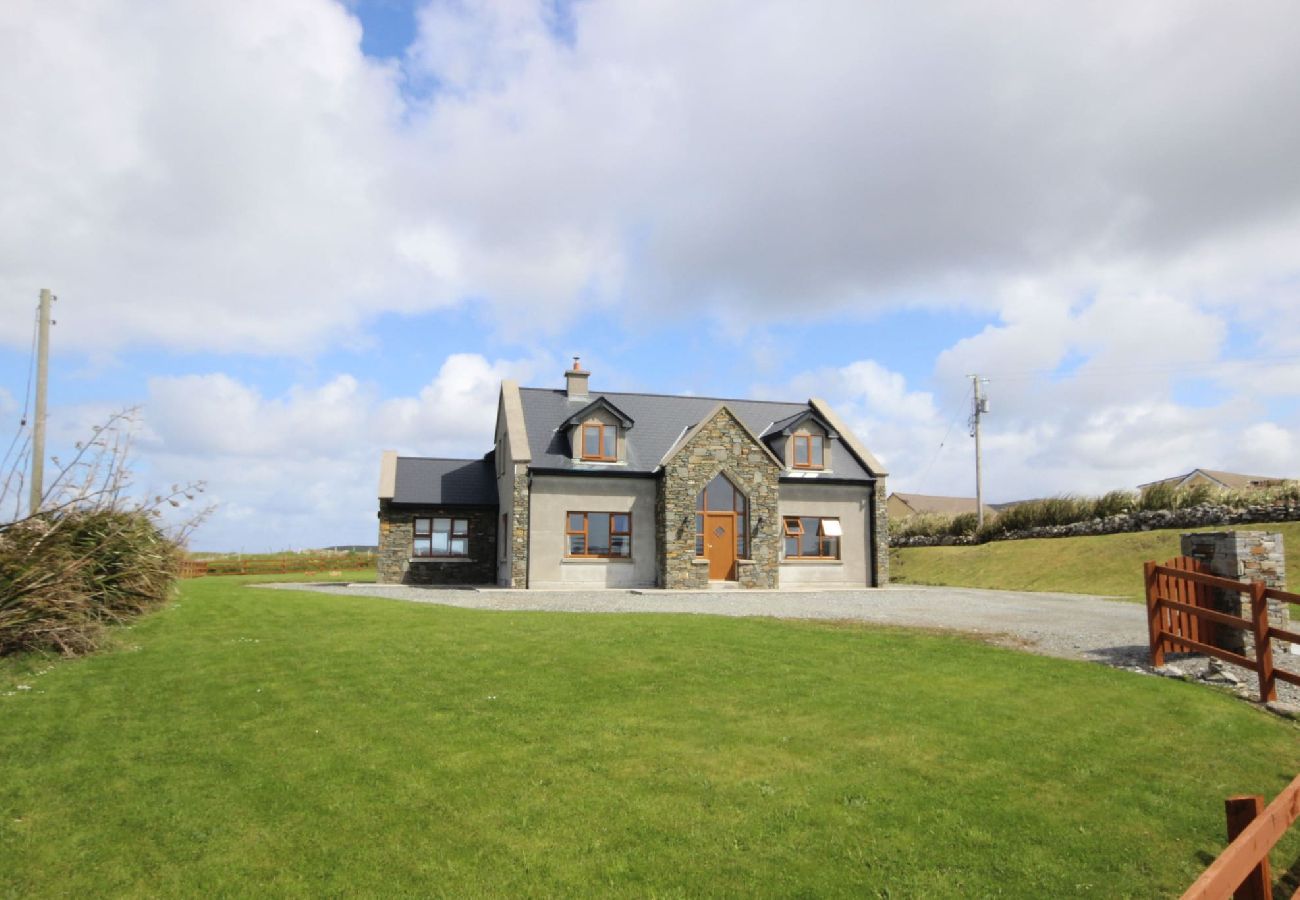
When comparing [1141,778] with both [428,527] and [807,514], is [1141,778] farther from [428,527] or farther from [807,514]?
[428,527]

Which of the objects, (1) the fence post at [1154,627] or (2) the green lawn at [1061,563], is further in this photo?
(2) the green lawn at [1061,563]

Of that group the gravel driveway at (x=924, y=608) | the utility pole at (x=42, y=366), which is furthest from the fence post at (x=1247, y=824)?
the utility pole at (x=42, y=366)

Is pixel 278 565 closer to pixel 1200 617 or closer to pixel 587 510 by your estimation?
pixel 587 510

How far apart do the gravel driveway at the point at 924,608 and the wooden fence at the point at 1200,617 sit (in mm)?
738

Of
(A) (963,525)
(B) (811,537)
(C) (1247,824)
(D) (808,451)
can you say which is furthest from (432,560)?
(C) (1247,824)

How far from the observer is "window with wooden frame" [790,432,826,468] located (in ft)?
111

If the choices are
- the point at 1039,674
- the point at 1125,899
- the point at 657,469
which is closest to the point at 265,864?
the point at 1125,899

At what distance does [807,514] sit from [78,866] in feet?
95.8

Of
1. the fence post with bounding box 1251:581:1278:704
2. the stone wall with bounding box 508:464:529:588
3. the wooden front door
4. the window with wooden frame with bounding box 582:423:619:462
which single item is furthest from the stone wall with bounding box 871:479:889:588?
the fence post with bounding box 1251:581:1278:704

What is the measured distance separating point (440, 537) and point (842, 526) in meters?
16.5

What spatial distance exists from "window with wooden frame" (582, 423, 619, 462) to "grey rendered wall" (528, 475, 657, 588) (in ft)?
3.00

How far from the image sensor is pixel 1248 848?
430 centimetres

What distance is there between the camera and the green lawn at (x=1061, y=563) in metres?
31.1

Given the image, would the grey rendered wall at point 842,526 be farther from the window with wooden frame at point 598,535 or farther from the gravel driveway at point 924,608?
the window with wooden frame at point 598,535
